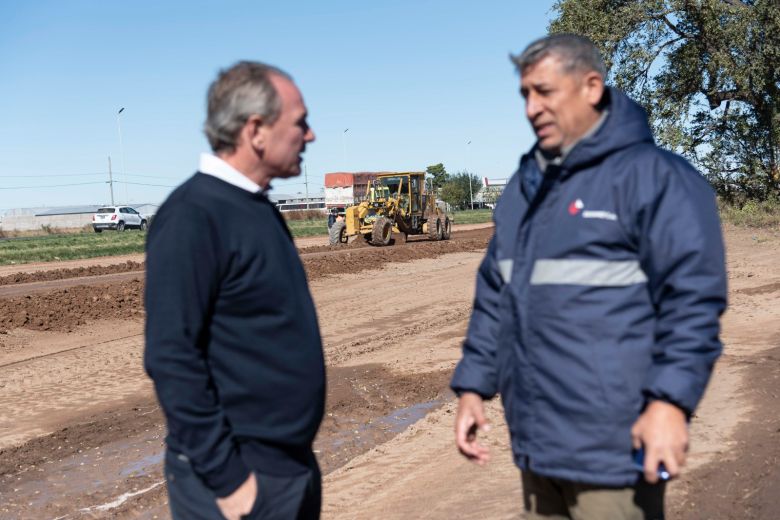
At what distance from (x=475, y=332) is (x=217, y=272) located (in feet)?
3.06

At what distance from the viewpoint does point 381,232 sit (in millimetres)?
27734

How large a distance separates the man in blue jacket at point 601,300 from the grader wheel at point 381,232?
2488 centimetres

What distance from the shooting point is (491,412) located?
7691 mm

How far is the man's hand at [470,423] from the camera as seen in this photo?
292 cm

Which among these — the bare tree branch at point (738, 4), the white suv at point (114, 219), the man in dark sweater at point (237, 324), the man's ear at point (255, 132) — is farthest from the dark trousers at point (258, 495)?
the white suv at point (114, 219)

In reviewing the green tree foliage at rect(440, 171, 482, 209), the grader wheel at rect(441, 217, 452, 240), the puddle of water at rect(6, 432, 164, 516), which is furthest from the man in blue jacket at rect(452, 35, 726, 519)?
the green tree foliage at rect(440, 171, 482, 209)

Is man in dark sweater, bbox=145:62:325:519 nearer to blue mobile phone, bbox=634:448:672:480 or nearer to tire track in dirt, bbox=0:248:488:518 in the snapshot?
blue mobile phone, bbox=634:448:672:480

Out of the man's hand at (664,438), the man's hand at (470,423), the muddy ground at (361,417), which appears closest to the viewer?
the man's hand at (664,438)

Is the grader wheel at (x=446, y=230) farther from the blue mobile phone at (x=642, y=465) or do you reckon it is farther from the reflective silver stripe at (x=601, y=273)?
the blue mobile phone at (x=642, y=465)

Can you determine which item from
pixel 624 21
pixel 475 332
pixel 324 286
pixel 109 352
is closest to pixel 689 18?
pixel 624 21

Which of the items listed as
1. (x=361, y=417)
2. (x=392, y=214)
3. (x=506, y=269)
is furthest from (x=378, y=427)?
(x=392, y=214)

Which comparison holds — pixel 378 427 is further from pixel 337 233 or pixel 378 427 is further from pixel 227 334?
pixel 337 233

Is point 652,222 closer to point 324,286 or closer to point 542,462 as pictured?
point 542,462

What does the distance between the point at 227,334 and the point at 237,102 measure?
67cm
